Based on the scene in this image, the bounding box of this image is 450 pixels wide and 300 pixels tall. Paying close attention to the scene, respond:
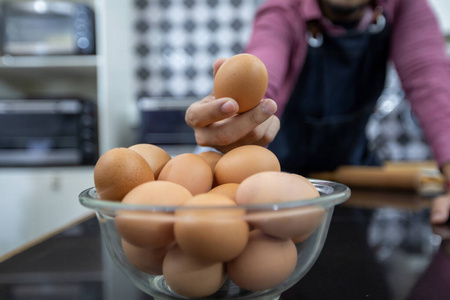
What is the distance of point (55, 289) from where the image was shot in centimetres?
38

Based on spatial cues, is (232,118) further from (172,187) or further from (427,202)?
(427,202)

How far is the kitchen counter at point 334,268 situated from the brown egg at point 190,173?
0.15 meters

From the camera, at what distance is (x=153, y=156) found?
1.18 feet

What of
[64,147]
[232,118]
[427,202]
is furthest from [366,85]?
[64,147]

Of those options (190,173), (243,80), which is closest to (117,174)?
(190,173)

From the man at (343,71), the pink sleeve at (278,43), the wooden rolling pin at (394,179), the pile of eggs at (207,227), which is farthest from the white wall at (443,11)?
the pile of eggs at (207,227)

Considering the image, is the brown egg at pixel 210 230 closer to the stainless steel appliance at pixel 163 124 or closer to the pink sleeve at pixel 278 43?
the pink sleeve at pixel 278 43

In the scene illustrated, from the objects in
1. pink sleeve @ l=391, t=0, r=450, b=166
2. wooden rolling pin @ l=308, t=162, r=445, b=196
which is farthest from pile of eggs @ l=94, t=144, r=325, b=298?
wooden rolling pin @ l=308, t=162, r=445, b=196

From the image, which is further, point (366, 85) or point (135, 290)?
point (366, 85)

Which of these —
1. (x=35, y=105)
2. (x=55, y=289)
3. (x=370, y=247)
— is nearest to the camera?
(x=55, y=289)

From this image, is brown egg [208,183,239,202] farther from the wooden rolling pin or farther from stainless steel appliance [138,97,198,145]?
stainless steel appliance [138,97,198,145]

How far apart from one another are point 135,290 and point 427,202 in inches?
30.9

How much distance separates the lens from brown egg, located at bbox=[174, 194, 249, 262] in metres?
0.23

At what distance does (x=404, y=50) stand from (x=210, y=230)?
3.04 feet
